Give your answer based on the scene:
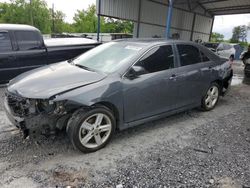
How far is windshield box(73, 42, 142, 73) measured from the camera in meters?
3.27

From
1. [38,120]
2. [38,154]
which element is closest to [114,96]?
[38,120]

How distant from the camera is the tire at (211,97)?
15.1 ft

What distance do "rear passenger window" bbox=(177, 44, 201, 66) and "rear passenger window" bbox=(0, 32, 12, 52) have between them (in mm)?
4206

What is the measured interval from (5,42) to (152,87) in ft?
13.5

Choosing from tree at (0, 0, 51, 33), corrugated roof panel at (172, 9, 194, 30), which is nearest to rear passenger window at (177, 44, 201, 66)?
corrugated roof panel at (172, 9, 194, 30)

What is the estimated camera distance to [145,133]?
11.9 ft

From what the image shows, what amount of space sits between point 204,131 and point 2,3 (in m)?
55.4

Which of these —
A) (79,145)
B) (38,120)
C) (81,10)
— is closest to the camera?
(38,120)

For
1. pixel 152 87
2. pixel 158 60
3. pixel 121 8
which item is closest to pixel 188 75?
pixel 158 60

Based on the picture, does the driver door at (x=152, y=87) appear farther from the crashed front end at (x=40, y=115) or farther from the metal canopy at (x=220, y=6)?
the metal canopy at (x=220, y=6)

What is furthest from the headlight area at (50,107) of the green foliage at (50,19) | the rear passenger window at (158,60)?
the green foliage at (50,19)

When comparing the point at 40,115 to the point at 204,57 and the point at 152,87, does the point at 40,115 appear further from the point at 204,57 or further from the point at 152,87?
the point at 204,57

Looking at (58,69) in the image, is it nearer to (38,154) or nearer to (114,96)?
(114,96)

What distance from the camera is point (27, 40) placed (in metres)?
5.65
